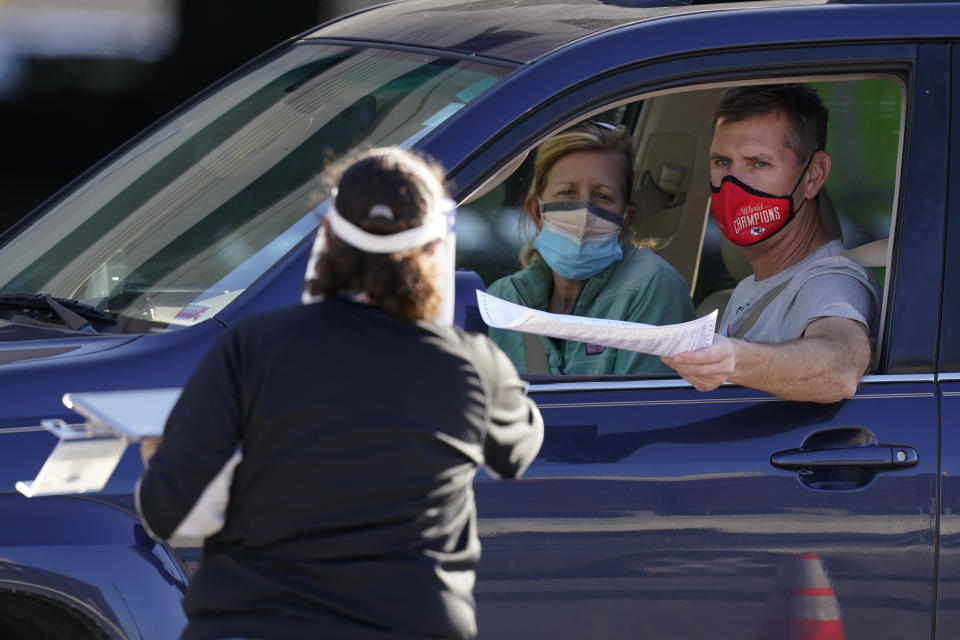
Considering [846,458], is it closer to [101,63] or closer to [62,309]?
[62,309]

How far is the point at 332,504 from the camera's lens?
1811mm

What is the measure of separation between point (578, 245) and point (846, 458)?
3.04 feet

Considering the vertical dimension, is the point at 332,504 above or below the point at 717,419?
below

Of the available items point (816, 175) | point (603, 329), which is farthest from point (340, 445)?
point (816, 175)

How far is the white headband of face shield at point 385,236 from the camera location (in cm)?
183

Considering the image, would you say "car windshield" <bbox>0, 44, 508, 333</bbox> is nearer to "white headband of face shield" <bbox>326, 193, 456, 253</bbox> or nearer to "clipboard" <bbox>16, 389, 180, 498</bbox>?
"clipboard" <bbox>16, 389, 180, 498</bbox>

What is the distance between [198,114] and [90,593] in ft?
4.69

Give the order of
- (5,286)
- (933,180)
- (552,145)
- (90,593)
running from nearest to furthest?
1. (90,593)
2. (933,180)
3. (5,286)
4. (552,145)

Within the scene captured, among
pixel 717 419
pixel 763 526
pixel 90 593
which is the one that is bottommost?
pixel 90 593

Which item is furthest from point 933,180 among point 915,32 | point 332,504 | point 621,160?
point 332,504

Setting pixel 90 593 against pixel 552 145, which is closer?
pixel 90 593

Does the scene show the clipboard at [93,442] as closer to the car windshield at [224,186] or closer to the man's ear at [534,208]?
the car windshield at [224,186]

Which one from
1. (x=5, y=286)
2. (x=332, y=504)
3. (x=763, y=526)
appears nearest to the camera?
(x=332, y=504)

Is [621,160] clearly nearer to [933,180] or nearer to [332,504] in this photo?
[933,180]
